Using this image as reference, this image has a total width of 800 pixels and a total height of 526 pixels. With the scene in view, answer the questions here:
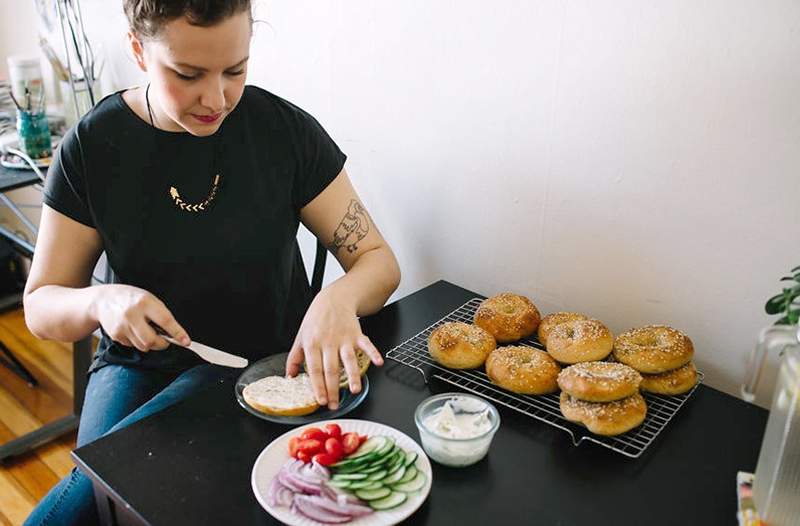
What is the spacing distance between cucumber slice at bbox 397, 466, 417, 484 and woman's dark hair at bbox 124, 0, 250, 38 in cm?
66

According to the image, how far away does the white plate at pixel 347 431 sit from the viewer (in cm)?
82

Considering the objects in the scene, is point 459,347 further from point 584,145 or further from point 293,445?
point 584,145

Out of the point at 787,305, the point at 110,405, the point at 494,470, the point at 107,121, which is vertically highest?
the point at 107,121

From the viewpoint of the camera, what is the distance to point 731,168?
1.08m

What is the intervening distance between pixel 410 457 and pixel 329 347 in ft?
0.78

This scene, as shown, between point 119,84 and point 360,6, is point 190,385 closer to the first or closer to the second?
point 360,6

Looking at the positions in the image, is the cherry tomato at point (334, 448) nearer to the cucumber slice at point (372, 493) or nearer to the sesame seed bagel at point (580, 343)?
the cucumber slice at point (372, 493)

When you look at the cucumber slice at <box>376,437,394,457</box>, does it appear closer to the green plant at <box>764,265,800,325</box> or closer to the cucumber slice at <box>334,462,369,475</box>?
the cucumber slice at <box>334,462,369,475</box>

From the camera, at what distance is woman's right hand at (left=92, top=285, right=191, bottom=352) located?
104 cm

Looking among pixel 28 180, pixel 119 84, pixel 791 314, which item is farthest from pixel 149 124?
pixel 119 84

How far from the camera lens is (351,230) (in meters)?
1.37

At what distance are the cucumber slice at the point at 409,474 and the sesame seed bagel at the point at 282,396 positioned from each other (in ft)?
0.63

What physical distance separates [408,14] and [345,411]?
81cm

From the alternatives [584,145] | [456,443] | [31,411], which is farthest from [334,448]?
[31,411]
